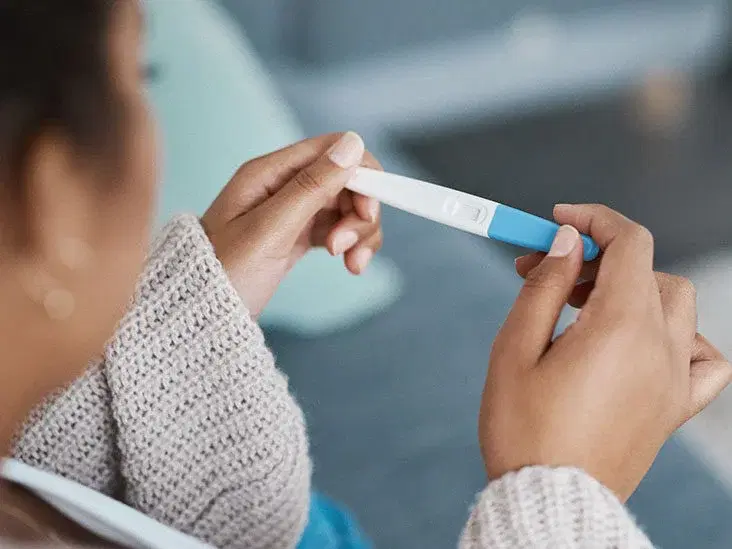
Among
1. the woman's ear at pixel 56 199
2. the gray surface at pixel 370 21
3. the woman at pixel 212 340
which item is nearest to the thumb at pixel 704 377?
the woman at pixel 212 340

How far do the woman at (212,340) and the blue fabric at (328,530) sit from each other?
0.04m

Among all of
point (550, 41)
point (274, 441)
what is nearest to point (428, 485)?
point (274, 441)

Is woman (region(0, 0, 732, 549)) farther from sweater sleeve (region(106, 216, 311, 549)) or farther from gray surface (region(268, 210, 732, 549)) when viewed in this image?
gray surface (region(268, 210, 732, 549))

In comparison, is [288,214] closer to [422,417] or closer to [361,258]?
[361,258]

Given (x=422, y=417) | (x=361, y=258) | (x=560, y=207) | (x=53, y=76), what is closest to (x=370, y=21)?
(x=422, y=417)

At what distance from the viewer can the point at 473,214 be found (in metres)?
0.50

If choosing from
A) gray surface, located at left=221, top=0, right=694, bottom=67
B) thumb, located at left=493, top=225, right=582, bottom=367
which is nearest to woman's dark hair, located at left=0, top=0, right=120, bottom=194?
thumb, located at left=493, top=225, right=582, bottom=367

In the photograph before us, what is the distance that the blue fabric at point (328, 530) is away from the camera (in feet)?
1.99

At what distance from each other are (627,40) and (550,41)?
0.60 feet

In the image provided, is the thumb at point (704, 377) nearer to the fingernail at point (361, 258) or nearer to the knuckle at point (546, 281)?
the knuckle at point (546, 281)

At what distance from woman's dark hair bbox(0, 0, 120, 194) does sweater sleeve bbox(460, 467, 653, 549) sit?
22cm

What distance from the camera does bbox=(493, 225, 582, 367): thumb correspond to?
424mm

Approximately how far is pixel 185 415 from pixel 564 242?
23 cm

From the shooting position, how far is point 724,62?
77.2 inches
